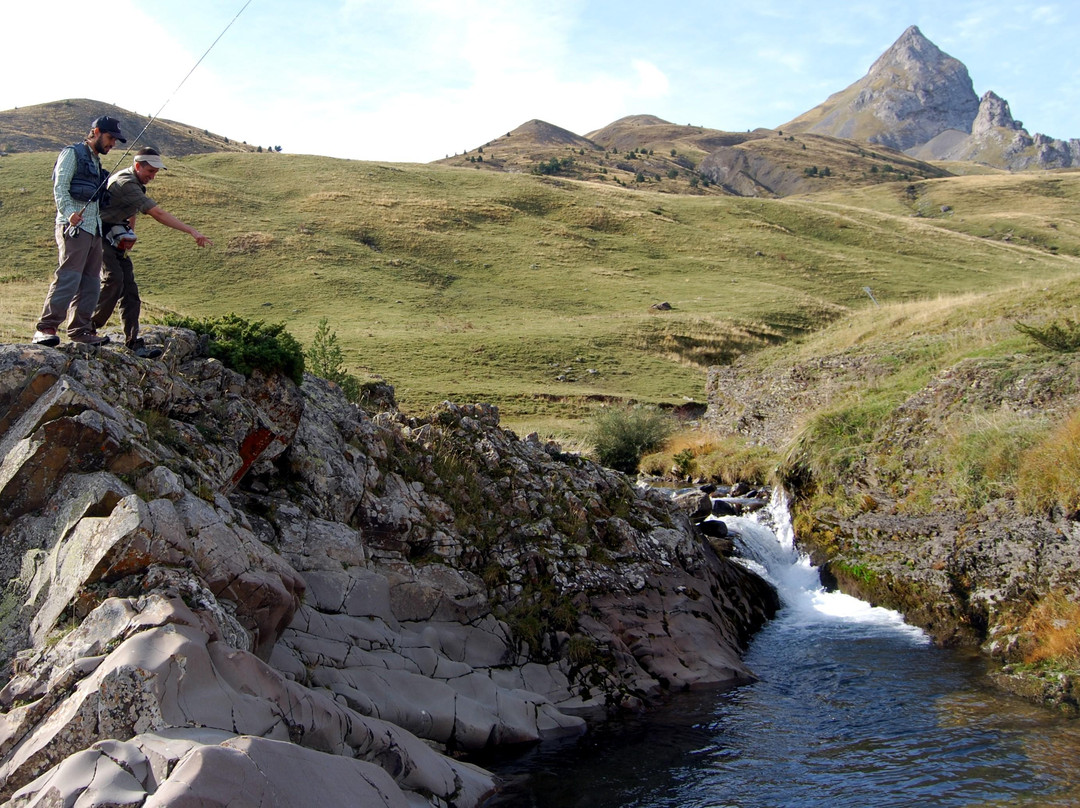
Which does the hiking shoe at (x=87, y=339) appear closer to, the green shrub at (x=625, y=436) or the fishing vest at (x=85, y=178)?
the fishing vest at (x=85, y=178)

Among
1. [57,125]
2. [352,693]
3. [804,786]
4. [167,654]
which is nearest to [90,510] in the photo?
[167,654]

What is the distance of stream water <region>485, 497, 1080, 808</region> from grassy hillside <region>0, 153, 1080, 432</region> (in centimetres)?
1910

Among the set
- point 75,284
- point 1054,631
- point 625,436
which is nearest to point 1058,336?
A: point 1054,631

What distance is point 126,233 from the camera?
1263 cm

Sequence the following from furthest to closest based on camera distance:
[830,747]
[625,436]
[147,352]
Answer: [625,436]
[147,352]
[830,747]

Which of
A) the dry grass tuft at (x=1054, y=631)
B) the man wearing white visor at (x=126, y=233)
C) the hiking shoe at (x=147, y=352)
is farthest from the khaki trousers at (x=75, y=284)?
the dry grass tuft at (x=1054, y=631)

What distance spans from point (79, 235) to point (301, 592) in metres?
6.42

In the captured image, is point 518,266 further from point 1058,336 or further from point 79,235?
point 79,235

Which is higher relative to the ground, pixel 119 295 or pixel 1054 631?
pixel 119 295

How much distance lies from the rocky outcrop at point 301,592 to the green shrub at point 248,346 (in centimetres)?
38

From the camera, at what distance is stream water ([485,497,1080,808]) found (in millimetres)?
10914

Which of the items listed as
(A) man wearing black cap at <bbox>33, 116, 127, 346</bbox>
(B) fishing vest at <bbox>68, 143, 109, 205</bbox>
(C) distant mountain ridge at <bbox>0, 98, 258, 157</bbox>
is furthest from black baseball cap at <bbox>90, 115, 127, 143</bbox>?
(C) distant mountain ridge at <bbox>0, 98, 258, 157</bbox>

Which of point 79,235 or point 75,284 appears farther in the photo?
point 75,284

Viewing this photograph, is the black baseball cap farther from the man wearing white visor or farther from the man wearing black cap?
the man wearing white visor
